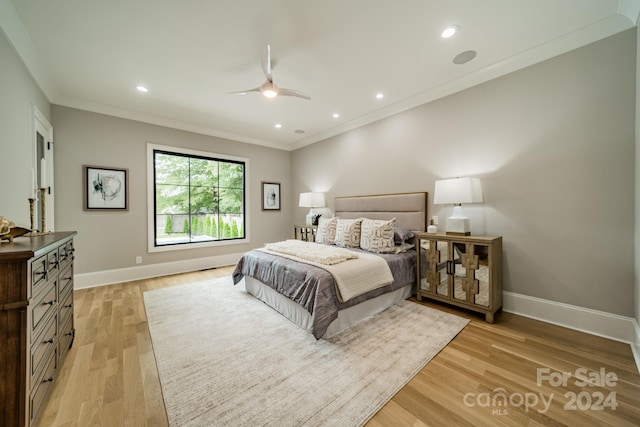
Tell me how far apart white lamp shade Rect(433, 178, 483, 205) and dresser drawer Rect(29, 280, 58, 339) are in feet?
11.2

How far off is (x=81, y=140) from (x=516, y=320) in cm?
625

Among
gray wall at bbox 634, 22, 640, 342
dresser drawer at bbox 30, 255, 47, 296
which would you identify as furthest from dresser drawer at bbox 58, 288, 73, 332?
gray wall at bbox 634, 22, 640, 342

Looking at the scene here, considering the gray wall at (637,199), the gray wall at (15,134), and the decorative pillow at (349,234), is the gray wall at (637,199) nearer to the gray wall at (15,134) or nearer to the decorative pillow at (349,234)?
the decorative pillow at (349,234)

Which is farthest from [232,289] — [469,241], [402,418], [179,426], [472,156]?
[472,156]

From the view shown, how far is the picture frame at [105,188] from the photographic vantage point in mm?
3682

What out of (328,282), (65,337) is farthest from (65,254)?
(328,282)

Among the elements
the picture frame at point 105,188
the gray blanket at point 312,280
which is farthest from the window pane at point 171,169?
the gray blanket at point 312,280

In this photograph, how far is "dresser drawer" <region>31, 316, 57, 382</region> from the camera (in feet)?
4.18

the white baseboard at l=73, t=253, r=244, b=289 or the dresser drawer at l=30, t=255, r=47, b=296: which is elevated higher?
the dresser drawer at l=30, t=255, r=47, b=296

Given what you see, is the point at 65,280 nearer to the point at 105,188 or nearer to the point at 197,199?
the point at 105,188

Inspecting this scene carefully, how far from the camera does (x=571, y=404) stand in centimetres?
147

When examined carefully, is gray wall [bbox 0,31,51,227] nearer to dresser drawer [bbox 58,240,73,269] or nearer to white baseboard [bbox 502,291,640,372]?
dresser drawer [bbox 58,240,73,269]

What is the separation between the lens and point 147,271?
419 cm

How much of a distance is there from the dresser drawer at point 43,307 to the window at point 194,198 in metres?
2.87
